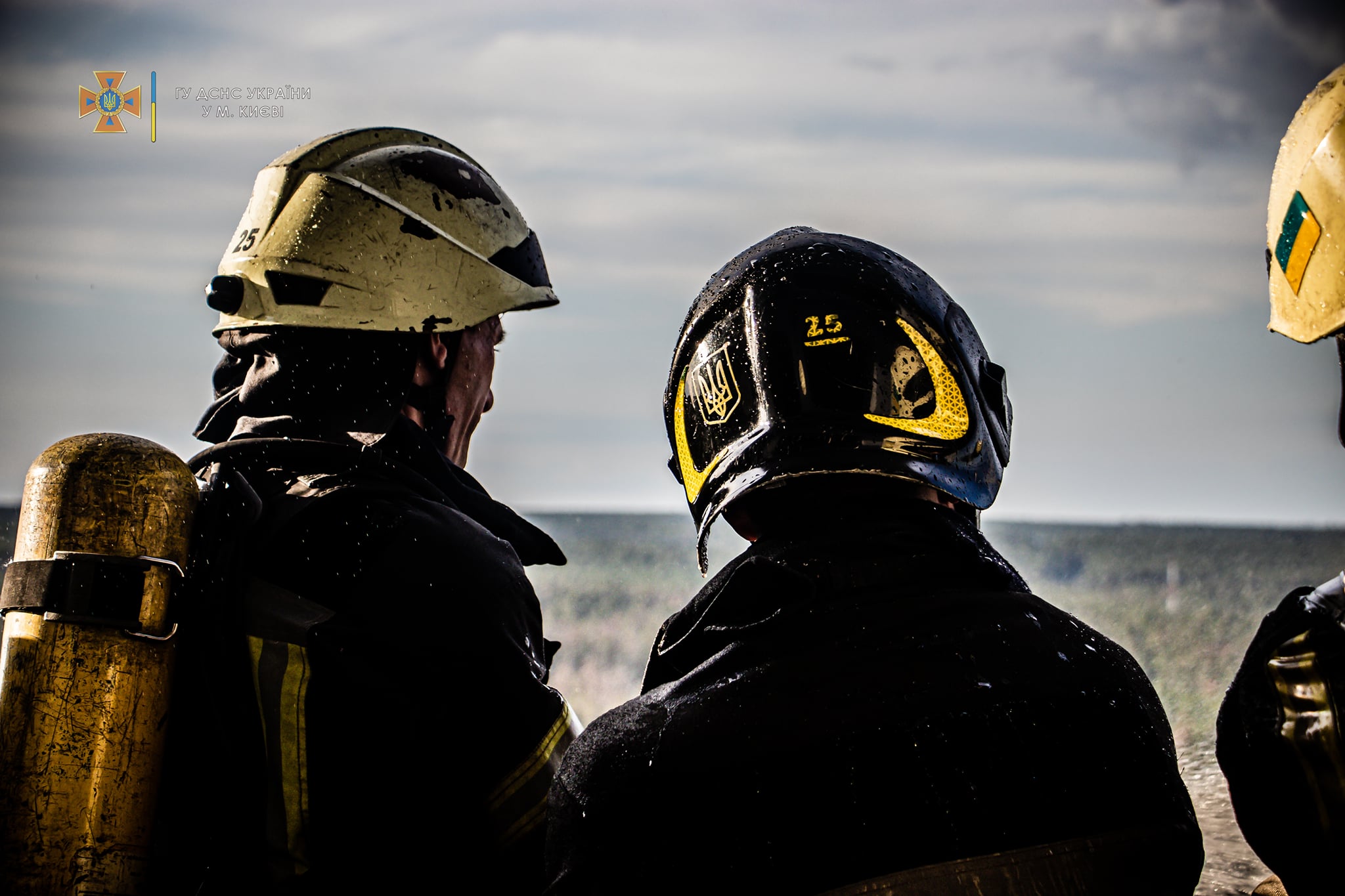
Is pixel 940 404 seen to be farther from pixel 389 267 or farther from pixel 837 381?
pixel 389 267

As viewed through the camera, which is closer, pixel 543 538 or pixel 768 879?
pixel 768 879

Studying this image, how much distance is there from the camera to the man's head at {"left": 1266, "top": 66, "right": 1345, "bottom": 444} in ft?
6.01

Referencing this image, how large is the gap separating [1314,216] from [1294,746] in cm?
86

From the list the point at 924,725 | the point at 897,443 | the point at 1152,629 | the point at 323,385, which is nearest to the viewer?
the point at 924,725

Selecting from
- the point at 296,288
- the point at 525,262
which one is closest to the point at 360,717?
the point at 296,288

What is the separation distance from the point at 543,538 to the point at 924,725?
3.78 ft

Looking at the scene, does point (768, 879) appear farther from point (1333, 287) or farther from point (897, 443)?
point (1333, 287)

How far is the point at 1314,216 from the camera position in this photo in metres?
1.88

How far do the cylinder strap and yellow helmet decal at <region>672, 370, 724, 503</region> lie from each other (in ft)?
3.13

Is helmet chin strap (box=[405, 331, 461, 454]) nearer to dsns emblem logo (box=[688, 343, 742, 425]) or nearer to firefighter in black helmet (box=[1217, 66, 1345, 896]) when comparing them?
dsns emblem logo (box=[688, 343, 742, 425])

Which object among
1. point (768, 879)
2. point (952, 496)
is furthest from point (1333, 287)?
point (768, 879)

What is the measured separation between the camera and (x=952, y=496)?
6.39ft

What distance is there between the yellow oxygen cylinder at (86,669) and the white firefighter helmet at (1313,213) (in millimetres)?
1948

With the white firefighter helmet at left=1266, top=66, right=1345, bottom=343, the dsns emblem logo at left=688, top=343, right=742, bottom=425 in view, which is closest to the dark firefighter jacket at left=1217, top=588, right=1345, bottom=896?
the white firefighter helmet at left=1266, top=66, right=1345, bottom=343
